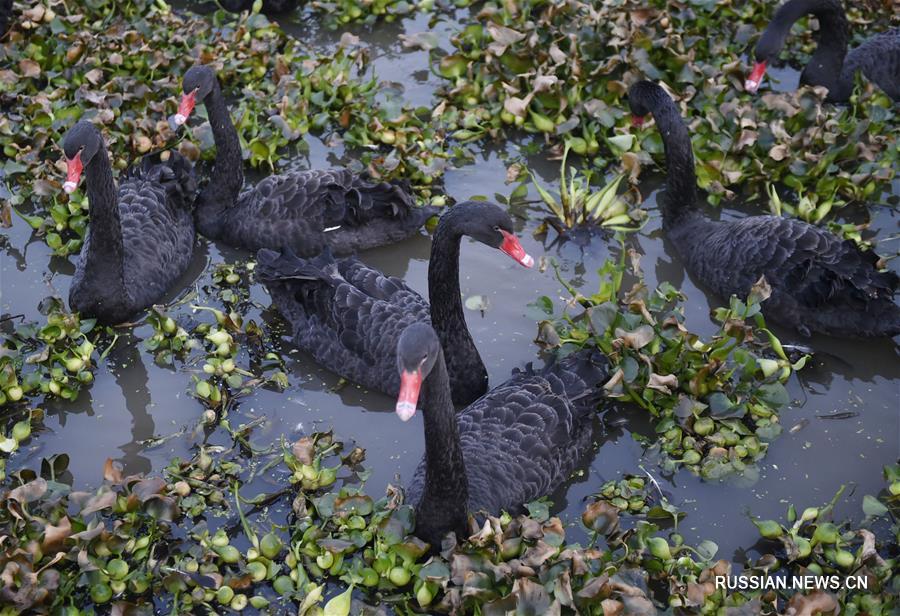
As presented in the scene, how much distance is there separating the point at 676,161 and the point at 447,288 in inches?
70.7

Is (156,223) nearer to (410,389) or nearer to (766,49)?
(410,389)

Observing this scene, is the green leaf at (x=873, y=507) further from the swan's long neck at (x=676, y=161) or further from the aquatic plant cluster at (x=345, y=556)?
the swan's long neck at (x=676, y=161)

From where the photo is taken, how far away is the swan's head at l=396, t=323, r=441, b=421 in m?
3.45

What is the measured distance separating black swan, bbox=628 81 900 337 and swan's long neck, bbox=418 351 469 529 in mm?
2099

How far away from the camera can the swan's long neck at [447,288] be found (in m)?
4.39

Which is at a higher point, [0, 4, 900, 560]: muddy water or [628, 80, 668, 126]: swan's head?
[628, 80, 668, 126]: swan's head

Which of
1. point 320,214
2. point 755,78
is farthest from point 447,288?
point 755,78

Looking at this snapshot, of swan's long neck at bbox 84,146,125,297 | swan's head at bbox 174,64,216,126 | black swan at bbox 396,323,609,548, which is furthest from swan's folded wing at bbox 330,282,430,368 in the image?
swan's head at bbox 174,64,216,126

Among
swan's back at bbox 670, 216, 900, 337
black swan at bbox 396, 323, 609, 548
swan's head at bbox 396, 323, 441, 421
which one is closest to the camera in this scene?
swan's head at bbox 396, 323, 441, 421

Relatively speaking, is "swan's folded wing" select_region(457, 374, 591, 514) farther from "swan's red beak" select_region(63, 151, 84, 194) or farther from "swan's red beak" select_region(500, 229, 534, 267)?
"swan's red beak" select_region(63, 151, 84, 194)

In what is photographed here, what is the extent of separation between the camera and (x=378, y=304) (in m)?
4.86

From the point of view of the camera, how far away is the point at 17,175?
6164mm

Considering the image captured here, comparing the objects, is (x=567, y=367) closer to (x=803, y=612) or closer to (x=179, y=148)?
Answer: (x=803, y=612)

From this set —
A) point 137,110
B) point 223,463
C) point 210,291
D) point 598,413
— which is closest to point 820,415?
point 598,413
